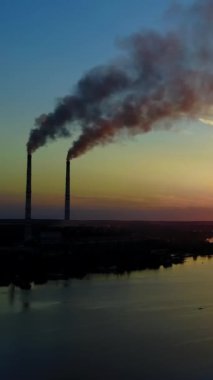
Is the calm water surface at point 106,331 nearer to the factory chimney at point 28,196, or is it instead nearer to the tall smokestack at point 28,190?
the factory chimney at point 28,196

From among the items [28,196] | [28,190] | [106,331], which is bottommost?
[106,331]

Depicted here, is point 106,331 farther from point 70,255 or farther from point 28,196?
point 28,196

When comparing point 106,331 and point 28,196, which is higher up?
Answer: point 28,196

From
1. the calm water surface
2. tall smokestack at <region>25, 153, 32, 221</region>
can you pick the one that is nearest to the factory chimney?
tall smokestack at <region>25, 153, 32, 221</region>

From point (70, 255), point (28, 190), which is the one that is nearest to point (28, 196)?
point (28, 190)

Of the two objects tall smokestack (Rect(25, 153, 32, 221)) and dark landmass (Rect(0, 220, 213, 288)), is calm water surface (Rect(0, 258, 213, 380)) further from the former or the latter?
tall smokestack (Rect(25, 153, 32, 221))

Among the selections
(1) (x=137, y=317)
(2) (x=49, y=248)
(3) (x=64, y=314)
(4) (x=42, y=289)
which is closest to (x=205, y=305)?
(1) (x=137, y=317)

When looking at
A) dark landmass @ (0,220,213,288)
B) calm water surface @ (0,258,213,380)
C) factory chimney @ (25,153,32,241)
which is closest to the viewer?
calm water surface @ (0,258,213,380)

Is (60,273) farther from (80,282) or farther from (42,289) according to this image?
(42,289)

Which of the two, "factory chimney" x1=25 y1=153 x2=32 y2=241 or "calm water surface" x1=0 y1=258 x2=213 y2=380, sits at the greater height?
"factory chimney" x1=25 y1=153 x2=32 y2=241
